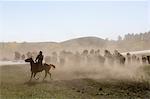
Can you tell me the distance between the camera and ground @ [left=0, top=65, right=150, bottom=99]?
536 inches

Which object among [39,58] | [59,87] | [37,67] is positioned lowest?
[59,87]

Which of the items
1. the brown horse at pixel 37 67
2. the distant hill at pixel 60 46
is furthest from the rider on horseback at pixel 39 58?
the distant hill at pixel 60 46

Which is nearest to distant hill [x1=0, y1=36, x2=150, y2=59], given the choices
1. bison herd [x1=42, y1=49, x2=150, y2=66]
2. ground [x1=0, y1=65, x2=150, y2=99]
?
bison herd [x1=42, y1=49, x2=150, y2=66]

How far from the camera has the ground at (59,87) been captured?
13.6 metres

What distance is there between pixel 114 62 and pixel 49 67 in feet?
14.4

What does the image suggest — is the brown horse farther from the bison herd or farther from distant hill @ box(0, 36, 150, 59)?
distant hill @ box(0, 36, 150, 59)

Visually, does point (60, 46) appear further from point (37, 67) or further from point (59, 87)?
point (59, 87)

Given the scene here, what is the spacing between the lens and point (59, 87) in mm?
14219

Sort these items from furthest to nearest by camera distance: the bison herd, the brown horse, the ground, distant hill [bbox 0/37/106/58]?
1. the bison herd
2. the brown horse
3. distant hill [bbox 0/37/106/58]
4. the ground

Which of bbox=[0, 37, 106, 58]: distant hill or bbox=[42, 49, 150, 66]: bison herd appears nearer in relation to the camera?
bbox=[0, 37, 106, 58]: distant hill

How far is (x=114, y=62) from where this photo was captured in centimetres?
1734

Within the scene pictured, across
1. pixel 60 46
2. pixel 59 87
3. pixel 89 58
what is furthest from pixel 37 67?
pixel 89 58

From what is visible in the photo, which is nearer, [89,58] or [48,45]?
[48,45]

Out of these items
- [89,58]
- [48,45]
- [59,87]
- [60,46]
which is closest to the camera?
[59,87]
